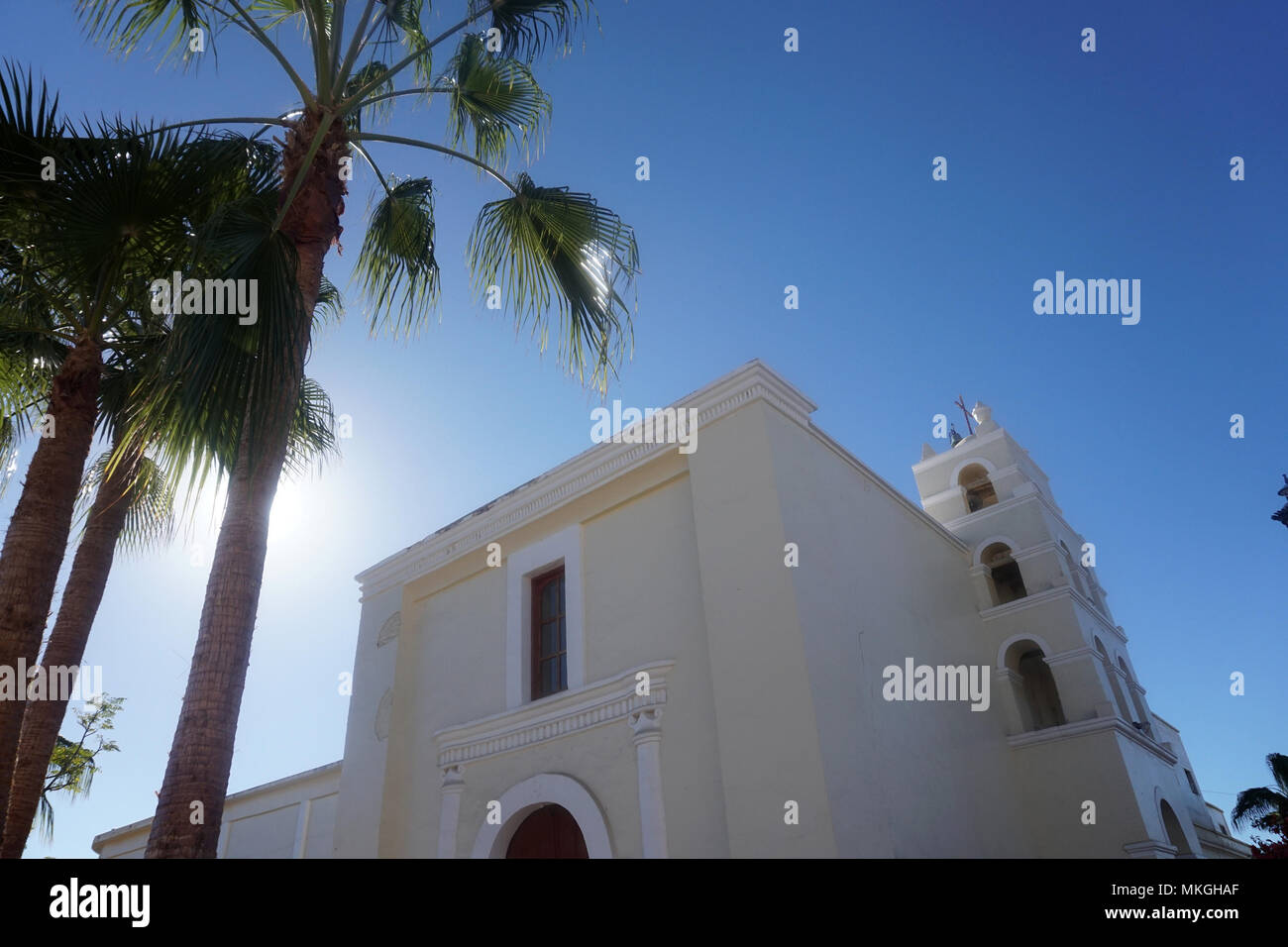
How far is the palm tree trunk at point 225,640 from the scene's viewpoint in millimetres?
4043

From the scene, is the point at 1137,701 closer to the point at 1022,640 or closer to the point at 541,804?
the point at 1022,640

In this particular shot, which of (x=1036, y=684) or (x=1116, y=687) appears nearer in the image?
(x=1116, y=687)

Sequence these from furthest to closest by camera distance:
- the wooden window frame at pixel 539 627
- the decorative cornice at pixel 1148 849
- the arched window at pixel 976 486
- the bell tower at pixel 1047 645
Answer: the arched window at pixel 976 486 → the bell tower at pixel 1047 645 → the decorative cornice at pixel 1148 849 → the wooden window frame at pixel 539 627

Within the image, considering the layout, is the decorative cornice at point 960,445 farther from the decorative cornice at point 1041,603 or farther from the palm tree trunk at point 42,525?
the palm tree trunk at point 42,525

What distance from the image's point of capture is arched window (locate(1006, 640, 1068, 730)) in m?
10.5

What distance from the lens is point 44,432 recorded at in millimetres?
6121

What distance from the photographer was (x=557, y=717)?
7.56m

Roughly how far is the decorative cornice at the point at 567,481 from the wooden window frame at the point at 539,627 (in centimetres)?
67

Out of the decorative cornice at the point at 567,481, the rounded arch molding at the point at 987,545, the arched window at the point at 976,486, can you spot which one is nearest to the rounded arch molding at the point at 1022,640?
the rounded arch molding at the point at 987,545

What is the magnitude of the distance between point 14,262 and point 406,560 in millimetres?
4953

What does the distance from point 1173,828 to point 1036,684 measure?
2139 millimetres

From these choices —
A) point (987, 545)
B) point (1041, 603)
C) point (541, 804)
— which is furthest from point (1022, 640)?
point (541, 804)

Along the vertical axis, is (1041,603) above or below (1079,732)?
above
